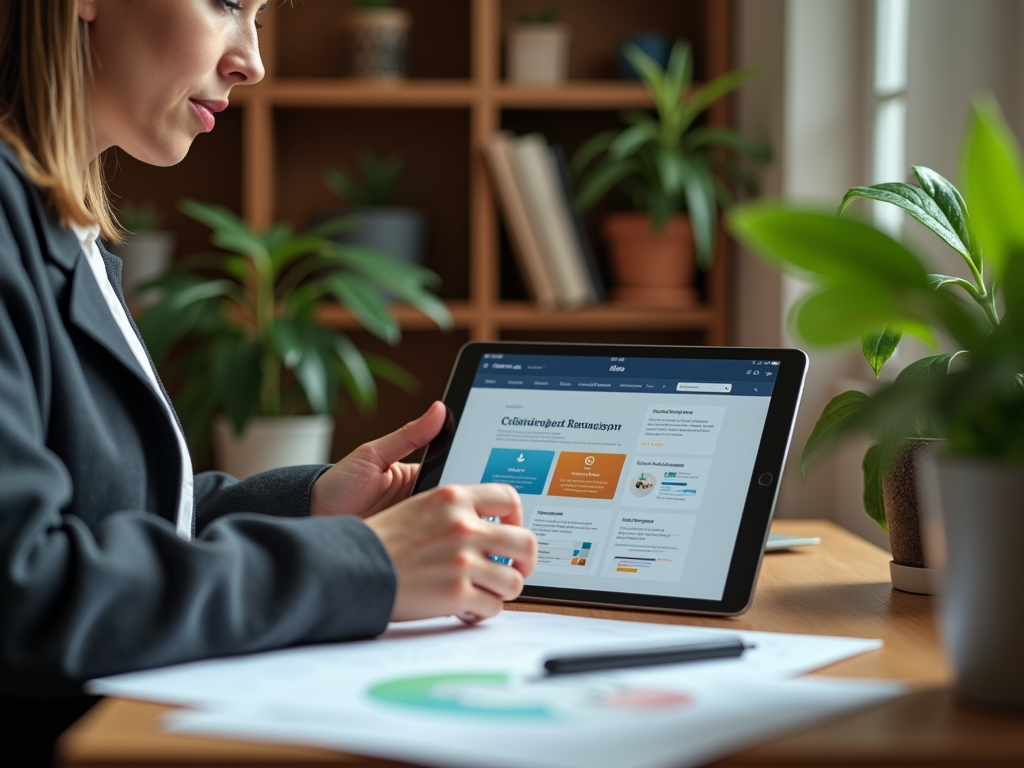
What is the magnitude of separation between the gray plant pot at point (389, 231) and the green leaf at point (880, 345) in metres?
1.63

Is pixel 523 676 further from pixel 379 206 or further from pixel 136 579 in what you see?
pixel 379 206

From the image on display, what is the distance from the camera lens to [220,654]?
28.1 inches

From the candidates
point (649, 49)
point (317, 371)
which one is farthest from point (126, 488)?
point (649, 49)

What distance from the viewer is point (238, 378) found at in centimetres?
224

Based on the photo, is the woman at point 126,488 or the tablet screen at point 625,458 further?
the tablet screen at point 625,458

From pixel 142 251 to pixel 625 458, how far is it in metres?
1.80

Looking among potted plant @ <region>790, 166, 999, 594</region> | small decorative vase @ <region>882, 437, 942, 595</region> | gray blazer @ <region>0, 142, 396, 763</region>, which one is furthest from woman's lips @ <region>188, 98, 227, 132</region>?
small decorative vase @ <region>882, 437, 942, 595</region>

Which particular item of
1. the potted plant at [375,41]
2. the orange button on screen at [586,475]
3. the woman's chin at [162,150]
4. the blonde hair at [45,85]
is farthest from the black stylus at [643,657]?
the potted plant at [375,41]

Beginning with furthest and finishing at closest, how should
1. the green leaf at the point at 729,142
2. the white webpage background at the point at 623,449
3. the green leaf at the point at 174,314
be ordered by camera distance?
1. the green leaf at the point at 729,142
2. the green leaf at the point at 174,314
3. the white webpage background at the point at 623,449

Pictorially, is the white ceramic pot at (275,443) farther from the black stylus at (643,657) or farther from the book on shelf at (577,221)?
the black stylus at (643,657)

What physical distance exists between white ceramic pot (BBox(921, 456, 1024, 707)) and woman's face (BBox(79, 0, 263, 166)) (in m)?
0.71

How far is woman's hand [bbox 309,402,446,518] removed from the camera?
40.3 inches

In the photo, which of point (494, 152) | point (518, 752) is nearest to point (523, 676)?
point (518, 752)

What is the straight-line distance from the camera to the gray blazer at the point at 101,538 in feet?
2.25
